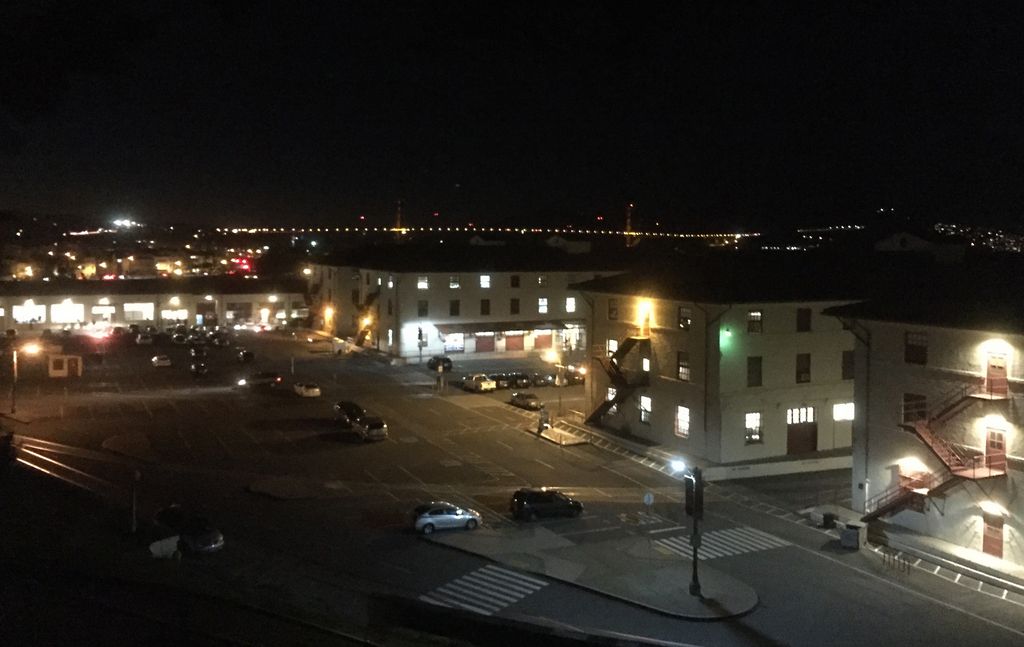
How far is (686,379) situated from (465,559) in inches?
576

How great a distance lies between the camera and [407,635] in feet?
25.5

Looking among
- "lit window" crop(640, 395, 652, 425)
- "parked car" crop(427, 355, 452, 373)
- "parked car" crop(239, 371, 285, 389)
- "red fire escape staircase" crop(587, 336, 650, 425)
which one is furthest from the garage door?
"lit window" crop(640, 395, 652, 425)

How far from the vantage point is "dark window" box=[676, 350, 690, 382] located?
34.8 metres

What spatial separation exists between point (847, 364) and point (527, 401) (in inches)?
590

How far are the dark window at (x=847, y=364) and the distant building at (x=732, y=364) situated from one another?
40 millimetres

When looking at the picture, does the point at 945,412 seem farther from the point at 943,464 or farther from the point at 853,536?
the point at 853,536

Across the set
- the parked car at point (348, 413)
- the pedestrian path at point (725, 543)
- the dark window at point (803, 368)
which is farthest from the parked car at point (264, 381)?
the pedestrian path at point (725, 543)

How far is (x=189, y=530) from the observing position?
22.5 m

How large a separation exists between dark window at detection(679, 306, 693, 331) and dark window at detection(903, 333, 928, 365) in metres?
9.48

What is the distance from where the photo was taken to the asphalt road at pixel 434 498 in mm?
19859

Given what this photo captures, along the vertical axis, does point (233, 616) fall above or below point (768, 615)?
above

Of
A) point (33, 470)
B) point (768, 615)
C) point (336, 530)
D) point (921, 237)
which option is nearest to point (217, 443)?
point (33, 470)

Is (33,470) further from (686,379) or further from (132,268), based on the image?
(132,268)

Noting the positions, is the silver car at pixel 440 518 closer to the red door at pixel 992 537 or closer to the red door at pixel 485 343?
the red door at pixel 992 537
